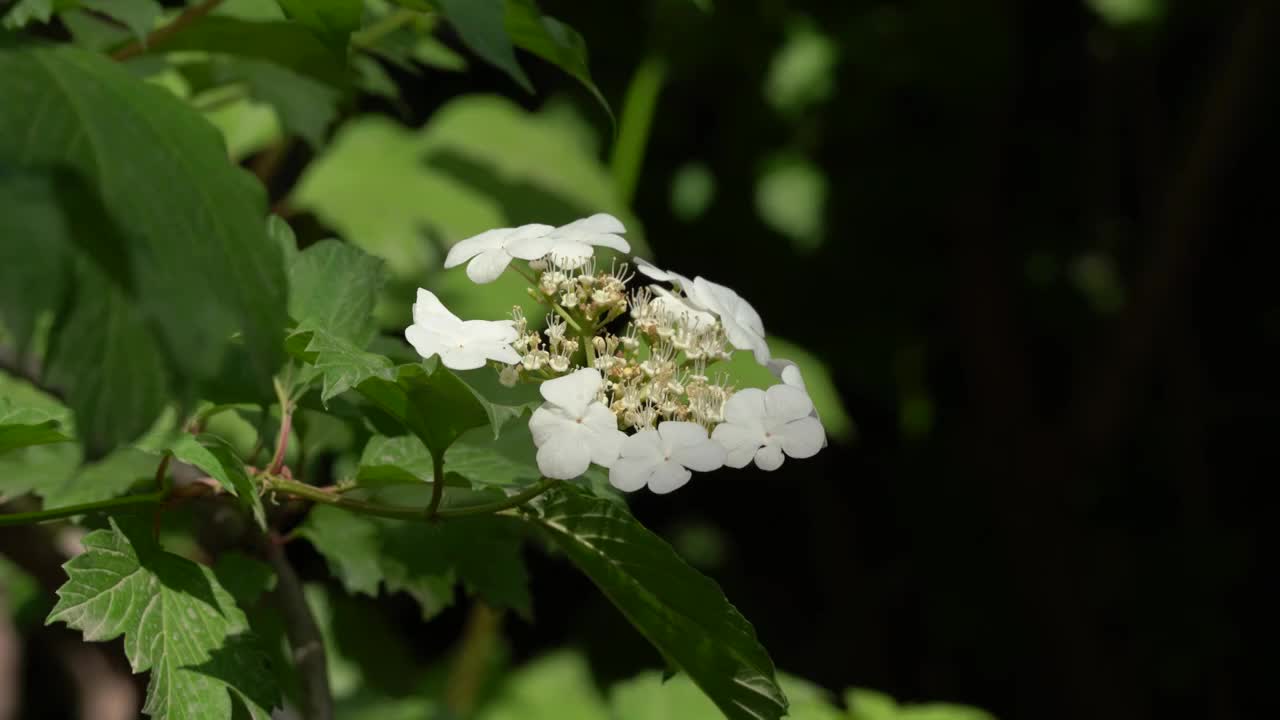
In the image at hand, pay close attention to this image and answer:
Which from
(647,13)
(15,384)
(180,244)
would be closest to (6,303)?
(180,244)

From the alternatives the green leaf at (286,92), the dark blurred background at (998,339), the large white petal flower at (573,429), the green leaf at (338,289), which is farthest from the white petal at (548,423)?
the dark blurred background at (998,339)

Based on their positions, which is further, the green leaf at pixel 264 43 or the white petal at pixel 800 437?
the green leaf at pixel 264 43

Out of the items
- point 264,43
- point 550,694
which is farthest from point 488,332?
point 550,694

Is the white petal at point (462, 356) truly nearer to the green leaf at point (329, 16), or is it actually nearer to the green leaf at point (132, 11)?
the green leaf at point (329, 16)

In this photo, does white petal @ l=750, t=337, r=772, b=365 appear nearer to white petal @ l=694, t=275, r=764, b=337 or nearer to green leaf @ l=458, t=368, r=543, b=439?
white petal @ l=694, t=275, r=764, b=337

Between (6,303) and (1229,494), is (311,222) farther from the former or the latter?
(1229,494)
